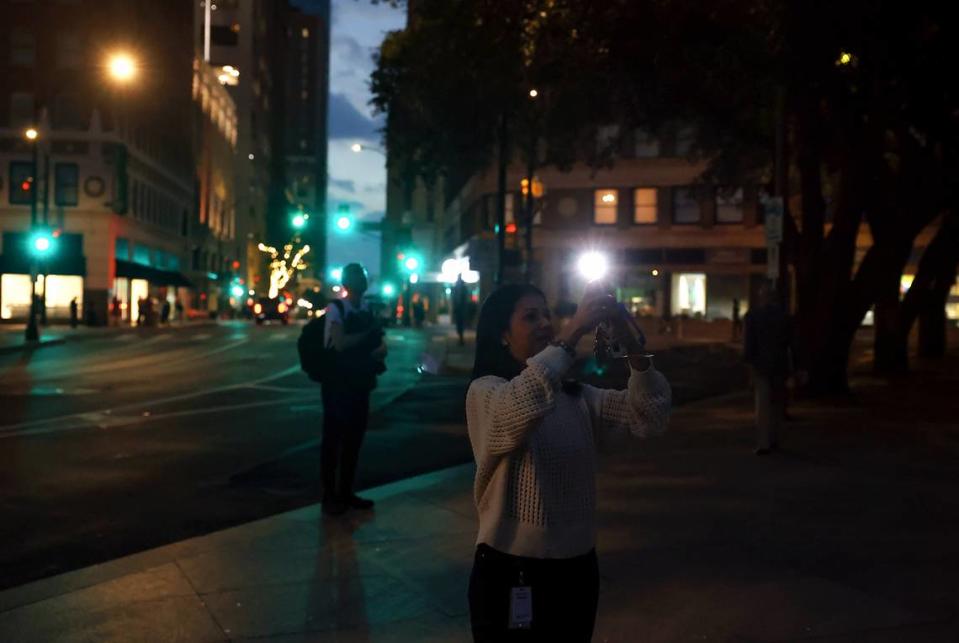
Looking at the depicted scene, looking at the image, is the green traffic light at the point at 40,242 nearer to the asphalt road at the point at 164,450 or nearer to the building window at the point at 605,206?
the asphalt road at the point at 164,450

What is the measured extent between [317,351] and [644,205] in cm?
5030

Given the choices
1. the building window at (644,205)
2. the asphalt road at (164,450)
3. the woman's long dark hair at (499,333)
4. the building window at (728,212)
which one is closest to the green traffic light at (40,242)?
the asphalt road at (164,450)

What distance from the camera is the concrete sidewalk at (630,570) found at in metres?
5.64

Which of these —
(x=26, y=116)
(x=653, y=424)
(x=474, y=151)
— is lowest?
(x=653, y=424)

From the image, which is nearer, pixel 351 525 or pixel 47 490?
pixel 351 525

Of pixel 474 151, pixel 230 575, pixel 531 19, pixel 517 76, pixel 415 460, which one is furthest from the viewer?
pixel 474 151

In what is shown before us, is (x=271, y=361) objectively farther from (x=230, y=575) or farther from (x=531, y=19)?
(x=230, y=575)

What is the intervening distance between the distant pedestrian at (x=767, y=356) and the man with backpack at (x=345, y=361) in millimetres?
4772

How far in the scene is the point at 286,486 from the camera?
33.3 feet

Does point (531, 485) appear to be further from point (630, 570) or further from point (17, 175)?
point (17, 175)

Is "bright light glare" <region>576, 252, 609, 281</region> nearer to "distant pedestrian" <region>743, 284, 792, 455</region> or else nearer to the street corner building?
"distant pedestrian" <region>743, 284, 792, 455</region>

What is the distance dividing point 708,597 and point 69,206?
186 ft

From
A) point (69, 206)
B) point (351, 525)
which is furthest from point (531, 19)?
point (69, 206)

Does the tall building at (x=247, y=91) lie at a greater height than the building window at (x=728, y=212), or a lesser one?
greater
